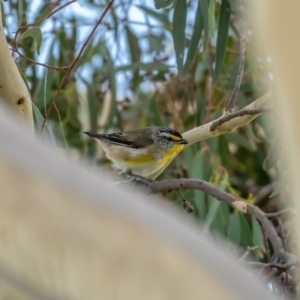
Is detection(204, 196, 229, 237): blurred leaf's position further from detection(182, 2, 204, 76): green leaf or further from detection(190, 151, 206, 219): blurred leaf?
detection(182, 2, 204, 76): green leaf

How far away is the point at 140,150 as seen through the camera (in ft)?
8.57

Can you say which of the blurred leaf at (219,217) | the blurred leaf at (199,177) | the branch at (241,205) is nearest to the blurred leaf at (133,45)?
the blurred leaf at (199,177)

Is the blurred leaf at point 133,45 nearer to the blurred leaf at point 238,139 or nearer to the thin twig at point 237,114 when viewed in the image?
the blurred leaf at point 238,139

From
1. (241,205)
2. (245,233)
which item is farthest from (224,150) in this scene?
(241,205)

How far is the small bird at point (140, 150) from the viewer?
252 centimetres

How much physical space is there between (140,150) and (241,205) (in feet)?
4.08

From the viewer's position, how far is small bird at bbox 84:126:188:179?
252cm

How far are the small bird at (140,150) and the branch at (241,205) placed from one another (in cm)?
86

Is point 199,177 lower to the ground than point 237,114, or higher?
lower

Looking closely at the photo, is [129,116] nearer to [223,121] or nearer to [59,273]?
[223,121]

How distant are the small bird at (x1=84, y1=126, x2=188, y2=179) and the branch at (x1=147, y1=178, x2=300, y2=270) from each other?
856mm

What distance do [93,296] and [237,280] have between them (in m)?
0.09

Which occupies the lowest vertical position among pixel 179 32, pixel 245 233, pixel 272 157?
pixel 245 233

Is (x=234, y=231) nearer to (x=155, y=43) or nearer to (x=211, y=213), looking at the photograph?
(x=211, y=213)
